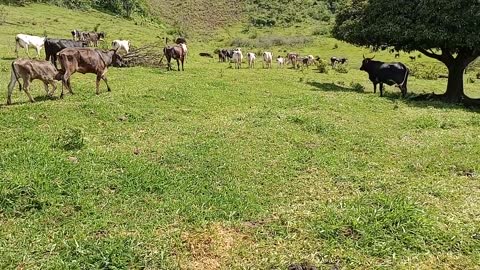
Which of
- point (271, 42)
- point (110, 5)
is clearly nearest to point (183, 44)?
point (271, 42)

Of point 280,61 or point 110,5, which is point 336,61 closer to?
point 280,61

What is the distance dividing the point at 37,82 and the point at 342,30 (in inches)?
544

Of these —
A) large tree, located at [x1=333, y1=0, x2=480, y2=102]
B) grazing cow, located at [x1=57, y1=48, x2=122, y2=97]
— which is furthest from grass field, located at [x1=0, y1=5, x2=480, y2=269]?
large tree, located at [x1=333, y1=0, x2=480, y2=102]

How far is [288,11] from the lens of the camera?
221 ft

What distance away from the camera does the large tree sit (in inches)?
653

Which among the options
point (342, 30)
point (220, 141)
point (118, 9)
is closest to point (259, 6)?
point (118, 9)

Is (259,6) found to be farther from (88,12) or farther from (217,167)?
(217,167)

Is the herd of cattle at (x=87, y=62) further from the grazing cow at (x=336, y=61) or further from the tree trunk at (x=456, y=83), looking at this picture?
the tree trunk at (x=456, y=83)

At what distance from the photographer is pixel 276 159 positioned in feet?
28.0

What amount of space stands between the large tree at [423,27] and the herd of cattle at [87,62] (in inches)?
51.1

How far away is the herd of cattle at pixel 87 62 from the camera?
11.4 meters

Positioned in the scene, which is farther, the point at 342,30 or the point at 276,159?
the point at 342,30

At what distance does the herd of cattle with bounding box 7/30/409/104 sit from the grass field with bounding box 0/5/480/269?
0.74m

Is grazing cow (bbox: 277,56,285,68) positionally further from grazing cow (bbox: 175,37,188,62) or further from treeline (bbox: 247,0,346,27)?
treeline (bbox: 247,0,346,27)
